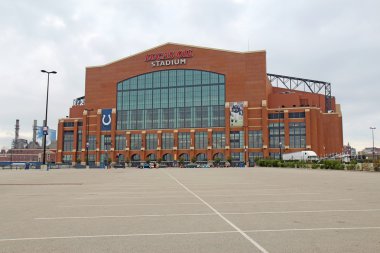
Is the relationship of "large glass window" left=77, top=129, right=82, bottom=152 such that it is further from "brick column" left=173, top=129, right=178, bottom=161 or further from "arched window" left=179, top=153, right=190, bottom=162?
"arched window" left=179, top=153, right=190, bottom=162

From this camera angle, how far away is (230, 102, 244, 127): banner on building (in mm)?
104562

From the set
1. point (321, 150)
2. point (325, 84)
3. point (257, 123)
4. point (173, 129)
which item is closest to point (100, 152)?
point (173, 129)

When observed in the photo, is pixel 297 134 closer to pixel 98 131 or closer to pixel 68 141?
pixel 98 131

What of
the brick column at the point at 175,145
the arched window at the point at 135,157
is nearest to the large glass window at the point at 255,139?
the brick column at the point at 175,145

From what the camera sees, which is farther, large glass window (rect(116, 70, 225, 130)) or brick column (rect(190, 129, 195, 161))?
large glass window (rect(116, 70, 225, 130))

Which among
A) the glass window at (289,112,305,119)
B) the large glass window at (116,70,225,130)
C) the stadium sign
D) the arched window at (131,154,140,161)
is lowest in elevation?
the arched window at (131,154,140,161)

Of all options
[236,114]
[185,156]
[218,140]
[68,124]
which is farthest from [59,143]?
[236,114]

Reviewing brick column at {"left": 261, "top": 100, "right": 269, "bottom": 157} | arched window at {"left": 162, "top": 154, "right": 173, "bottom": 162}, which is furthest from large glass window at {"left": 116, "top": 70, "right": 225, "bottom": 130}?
brick column at {"left": 261, "top": 100, "right": 269, "bottom": 157}

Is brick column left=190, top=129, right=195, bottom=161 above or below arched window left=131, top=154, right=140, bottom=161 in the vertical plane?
above

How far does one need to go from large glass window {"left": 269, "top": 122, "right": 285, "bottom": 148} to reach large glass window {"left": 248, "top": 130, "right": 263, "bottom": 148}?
2880mm

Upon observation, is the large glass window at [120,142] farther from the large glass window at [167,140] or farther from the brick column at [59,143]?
the brick column at [59,143]

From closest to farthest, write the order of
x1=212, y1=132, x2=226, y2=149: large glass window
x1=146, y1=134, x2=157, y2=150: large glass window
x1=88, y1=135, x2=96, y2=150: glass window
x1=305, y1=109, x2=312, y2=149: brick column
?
x1=305, y1=109, x2=312, y2=149: brick column
x1=212, y1=132, x2=226, y2=149: large glass window
x1=146, y1=134, x2=157, y2=150: large glass window
x1=88, y1=135, x2=96, y2=150: glass window

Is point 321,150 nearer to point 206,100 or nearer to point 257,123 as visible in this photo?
point 257,123

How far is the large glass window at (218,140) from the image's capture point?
106312 millimetres
